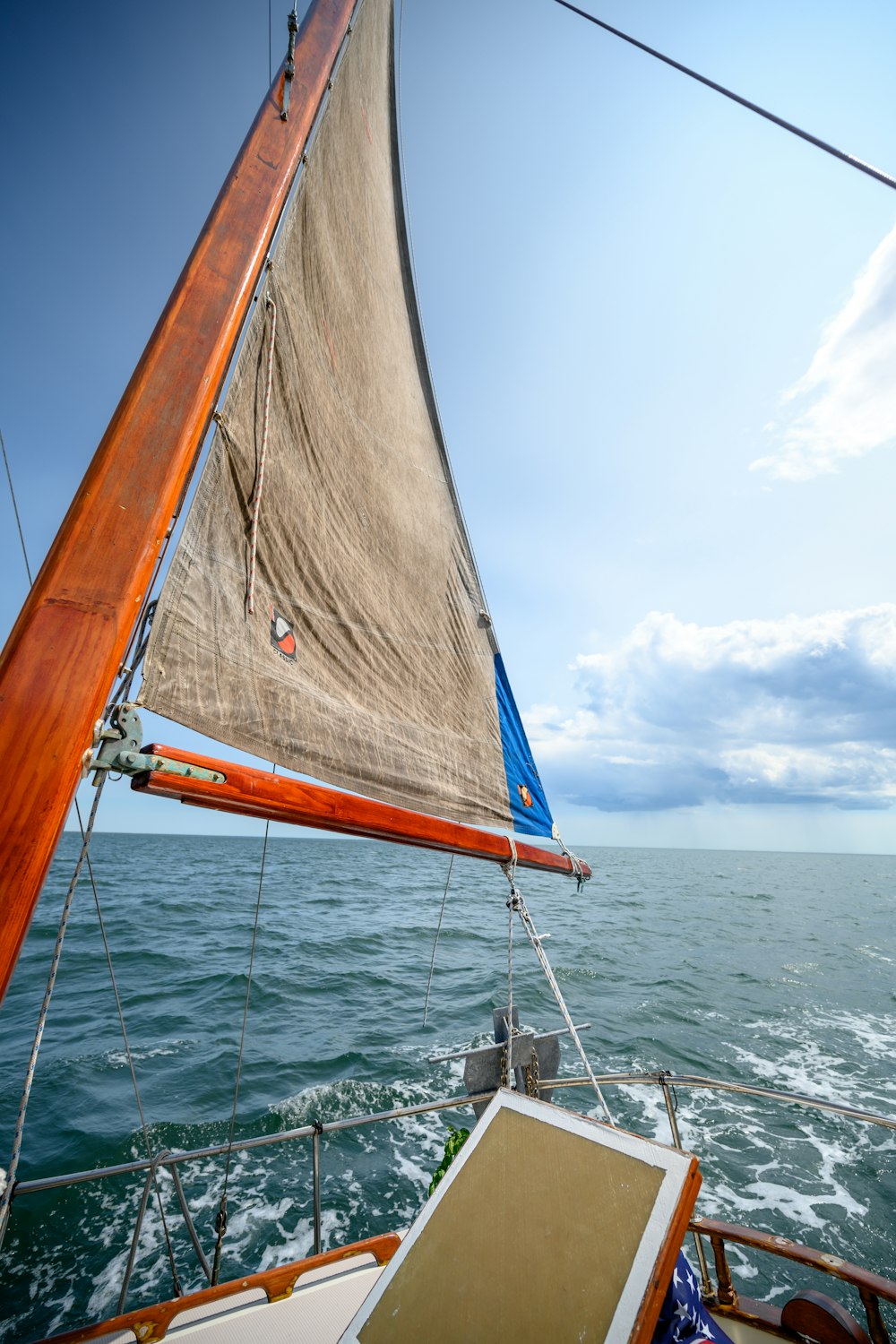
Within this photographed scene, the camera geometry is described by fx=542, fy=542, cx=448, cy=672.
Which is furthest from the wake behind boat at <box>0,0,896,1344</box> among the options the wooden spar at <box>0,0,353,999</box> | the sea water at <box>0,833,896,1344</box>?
the sea water at <box>0,833,896,1344</box>

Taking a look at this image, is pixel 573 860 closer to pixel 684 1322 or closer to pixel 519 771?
pixel 519 771

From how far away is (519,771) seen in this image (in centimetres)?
409

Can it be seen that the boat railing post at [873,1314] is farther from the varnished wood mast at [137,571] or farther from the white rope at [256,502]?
the white rope at [256,502]

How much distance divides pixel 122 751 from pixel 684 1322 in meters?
2.20

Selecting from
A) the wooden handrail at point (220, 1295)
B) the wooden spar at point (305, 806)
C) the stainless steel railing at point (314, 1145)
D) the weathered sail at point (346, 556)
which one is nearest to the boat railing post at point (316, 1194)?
the stainless steel railing at point (314, 1145)

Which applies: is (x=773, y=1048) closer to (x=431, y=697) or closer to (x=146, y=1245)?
(x=146, y=1245)

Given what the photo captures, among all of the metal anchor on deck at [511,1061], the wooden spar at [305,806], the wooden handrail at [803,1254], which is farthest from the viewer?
the metal anchor on deck at [511,1061]

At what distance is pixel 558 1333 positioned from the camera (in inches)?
43.1

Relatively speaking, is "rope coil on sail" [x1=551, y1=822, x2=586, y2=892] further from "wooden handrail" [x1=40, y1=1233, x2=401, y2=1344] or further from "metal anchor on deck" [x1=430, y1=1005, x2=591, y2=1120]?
"wooden handrail" [x1=40, y1=1233, x2=401, y2=1344]

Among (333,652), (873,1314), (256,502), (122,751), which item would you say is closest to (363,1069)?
(873,1314)

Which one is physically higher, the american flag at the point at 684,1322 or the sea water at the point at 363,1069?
the american flag at the point at 684,1322

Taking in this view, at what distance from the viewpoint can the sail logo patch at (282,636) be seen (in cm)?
271

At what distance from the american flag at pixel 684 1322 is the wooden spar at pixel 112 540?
72.2 inches

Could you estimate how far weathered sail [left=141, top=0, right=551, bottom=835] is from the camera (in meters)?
2.48
